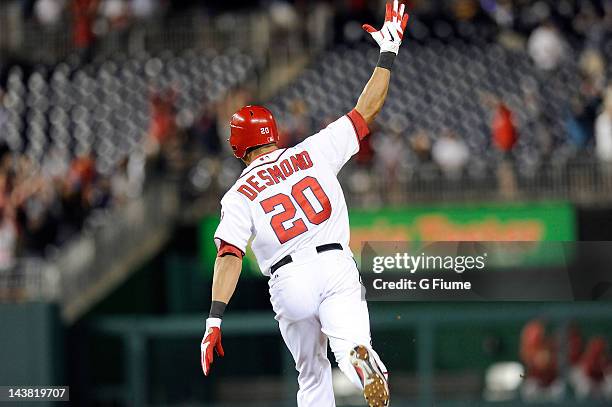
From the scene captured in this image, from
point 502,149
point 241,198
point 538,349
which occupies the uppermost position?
point 502,149

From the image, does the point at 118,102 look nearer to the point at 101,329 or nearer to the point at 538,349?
the point at 101,329

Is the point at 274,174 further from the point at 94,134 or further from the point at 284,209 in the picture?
the point at 94,134

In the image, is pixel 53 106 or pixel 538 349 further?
pixel 53 106

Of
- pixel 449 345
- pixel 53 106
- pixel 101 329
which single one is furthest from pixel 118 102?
pixel 449 345

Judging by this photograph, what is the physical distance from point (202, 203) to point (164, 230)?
0.55 metres

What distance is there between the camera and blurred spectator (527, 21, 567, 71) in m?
16.9

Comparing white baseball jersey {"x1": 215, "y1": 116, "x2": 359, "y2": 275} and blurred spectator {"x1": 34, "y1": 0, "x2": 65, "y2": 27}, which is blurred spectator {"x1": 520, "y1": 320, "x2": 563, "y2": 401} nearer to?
white baseball jersey {"x1": 215, "y1": 116, "x2": 359, "y2": 275}

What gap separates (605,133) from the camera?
1459cm

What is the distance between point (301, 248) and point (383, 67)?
1129mm

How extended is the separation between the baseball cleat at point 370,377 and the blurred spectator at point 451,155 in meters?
8.57

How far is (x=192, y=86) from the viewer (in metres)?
18.9

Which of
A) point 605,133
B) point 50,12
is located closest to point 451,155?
point 605,133

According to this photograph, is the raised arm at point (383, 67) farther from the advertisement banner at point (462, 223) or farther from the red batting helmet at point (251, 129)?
the advertisement banner at point (462, 223)

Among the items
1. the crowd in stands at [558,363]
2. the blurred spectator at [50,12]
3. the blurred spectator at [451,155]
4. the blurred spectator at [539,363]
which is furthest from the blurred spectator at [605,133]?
the blurred spectator at [50,12]
